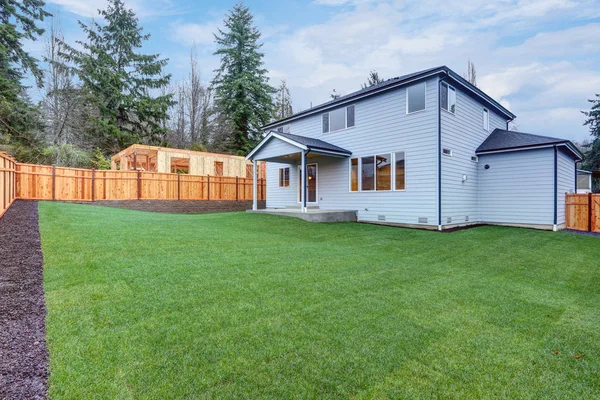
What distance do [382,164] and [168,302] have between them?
30.2 ft

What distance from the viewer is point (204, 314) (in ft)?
9.45

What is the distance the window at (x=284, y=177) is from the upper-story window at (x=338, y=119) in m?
2.72

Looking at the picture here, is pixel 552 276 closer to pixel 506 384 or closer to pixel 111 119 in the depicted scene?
pixel 506 384

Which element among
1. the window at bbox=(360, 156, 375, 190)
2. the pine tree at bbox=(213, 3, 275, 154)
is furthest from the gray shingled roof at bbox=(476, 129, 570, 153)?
the pine tree at bbox=(213, 3, 275, 154)

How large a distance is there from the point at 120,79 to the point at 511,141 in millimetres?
23199

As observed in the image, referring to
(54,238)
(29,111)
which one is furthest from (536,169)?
(29,111)

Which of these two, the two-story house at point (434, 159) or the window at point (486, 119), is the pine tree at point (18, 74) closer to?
the two-story house at point (434, 159)

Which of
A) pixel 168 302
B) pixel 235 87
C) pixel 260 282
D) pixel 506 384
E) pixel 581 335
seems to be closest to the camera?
pixel 506 384

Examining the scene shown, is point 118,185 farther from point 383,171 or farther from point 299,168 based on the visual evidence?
point 383,171

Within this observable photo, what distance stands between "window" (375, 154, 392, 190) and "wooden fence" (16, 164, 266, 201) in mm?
9566

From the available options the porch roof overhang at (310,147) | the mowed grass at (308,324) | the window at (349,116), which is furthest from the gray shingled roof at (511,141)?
the mowed grass at (308,324)

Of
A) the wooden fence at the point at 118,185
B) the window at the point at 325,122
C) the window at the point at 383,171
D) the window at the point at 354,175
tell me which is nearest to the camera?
the window at the point at 383,171

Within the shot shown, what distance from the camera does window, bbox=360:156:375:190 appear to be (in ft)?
36.6

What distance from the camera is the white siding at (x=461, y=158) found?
387 inches
